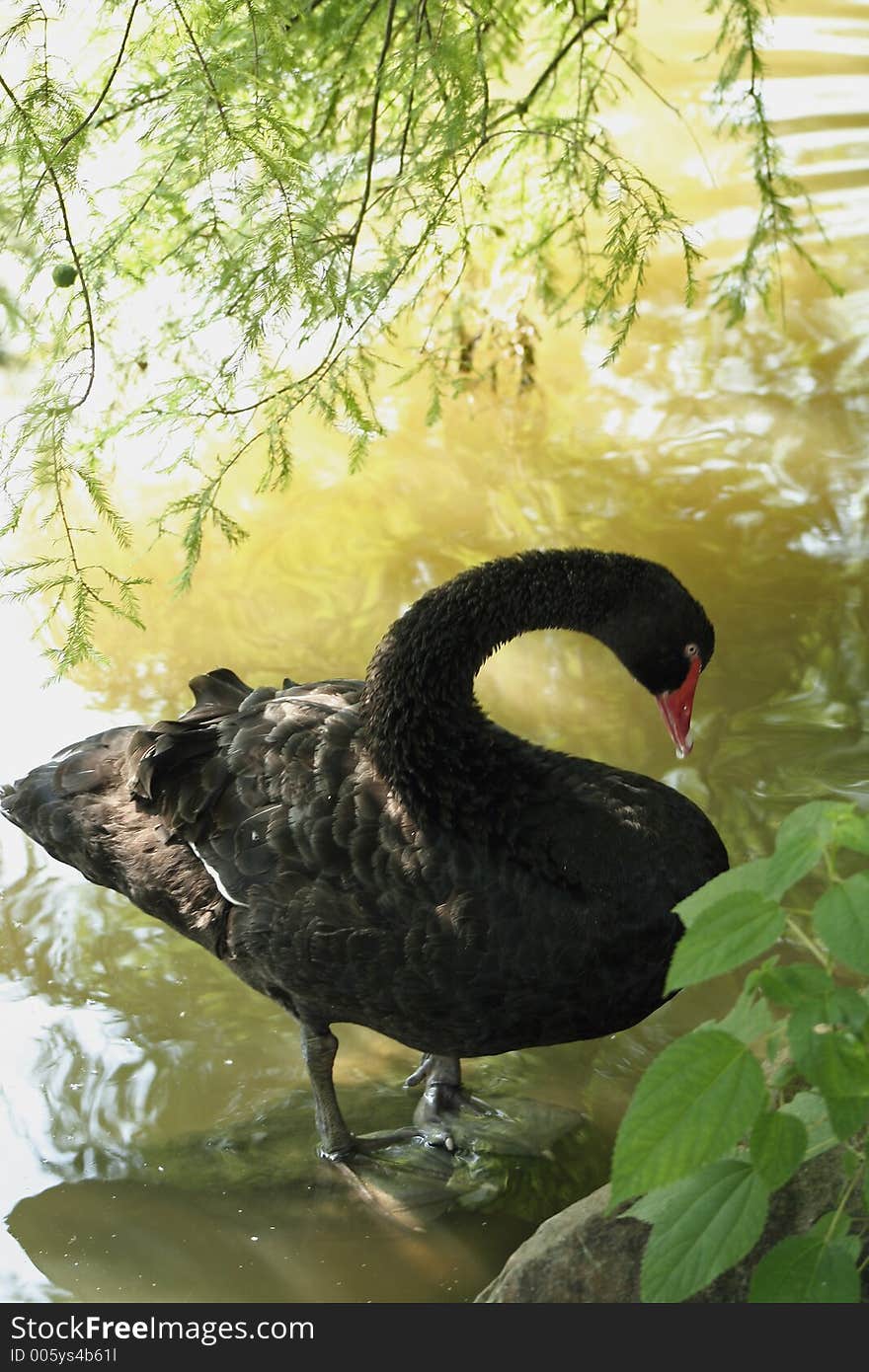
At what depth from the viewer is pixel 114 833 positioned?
3209 mm

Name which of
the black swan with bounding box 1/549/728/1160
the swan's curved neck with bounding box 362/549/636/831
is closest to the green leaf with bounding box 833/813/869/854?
the black swan with bounding box 1/549/728/1160

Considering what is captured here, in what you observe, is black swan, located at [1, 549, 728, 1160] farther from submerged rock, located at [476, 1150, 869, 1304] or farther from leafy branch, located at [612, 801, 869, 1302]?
leafy branch, located at [612, 801, 869, 1302]

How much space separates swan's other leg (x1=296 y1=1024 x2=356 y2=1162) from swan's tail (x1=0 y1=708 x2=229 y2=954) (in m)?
0.30

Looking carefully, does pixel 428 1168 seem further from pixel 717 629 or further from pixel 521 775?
pixel 717 629

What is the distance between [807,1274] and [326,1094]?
161 centimetres

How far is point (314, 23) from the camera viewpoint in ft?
12.9

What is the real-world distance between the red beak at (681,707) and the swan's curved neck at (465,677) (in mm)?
215

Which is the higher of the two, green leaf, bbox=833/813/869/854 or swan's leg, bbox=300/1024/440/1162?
green leaf, bbox=833/813/869/854

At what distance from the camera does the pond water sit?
2.92 meters

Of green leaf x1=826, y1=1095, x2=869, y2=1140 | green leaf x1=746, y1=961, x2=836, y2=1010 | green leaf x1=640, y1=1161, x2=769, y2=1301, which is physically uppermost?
green leaf x1=746, y1=961, x2=836, y2=1010

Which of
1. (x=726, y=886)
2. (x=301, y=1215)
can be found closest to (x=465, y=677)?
(x=301, y=1215)

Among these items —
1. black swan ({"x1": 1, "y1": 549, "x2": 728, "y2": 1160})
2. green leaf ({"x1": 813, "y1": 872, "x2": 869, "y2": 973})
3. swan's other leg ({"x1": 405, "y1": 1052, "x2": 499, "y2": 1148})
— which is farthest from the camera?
swan's other leg ({"x1": 405, "y1": 1052, "x2": 499, "y2": 1148})

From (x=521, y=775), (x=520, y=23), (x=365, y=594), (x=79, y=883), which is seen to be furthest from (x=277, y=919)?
(x=520, y=23)

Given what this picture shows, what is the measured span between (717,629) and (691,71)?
520 centimetres
